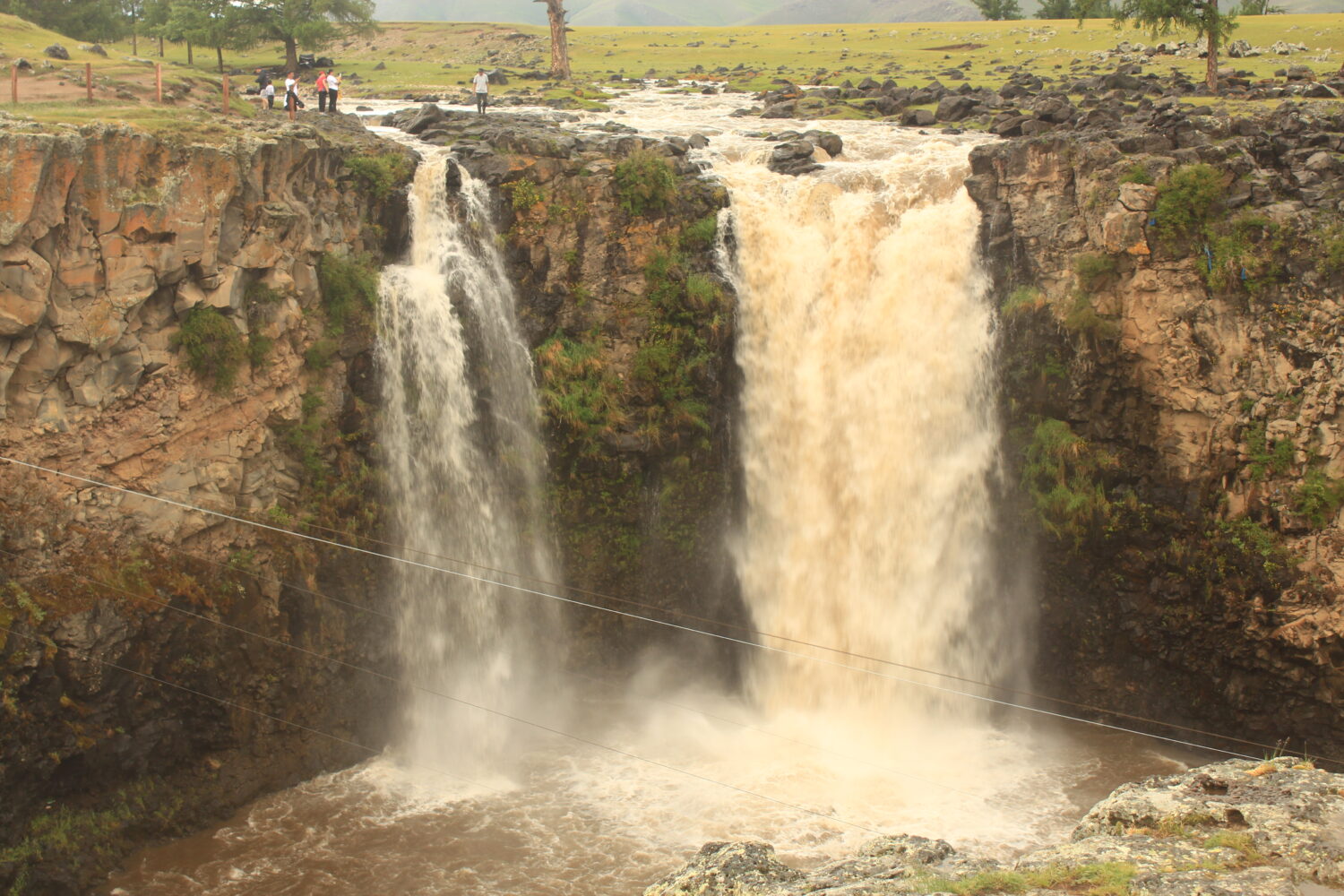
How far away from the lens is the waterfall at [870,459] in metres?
20.9

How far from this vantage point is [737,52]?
2013 inches

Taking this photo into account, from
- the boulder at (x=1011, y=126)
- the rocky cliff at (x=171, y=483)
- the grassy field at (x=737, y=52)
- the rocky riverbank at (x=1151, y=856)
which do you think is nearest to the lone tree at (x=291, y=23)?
the grassy field at (x=737, y=52)

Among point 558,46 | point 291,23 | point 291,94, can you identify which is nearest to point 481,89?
point 291,94

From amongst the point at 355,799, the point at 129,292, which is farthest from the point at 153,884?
the point at 129,292

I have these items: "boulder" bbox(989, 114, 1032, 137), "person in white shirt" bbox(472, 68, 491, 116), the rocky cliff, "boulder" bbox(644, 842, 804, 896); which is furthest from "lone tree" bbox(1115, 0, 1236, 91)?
"boulder" bbox(644, 842, 804, 896)

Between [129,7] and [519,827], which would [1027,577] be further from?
[129,7]

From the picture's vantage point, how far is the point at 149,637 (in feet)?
55.6

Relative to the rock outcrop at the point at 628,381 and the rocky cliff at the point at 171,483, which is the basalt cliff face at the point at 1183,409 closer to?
the rock outcrop at the point at 628,381

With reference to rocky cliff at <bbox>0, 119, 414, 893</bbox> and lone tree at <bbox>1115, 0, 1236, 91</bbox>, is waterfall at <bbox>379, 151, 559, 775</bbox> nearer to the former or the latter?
rocky cliff at <bbox>0, 119, 414, 893</bbox>

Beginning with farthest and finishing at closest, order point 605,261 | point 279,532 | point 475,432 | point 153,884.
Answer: point 605,261 < point 475,432 < point 279,532 < point 153,884

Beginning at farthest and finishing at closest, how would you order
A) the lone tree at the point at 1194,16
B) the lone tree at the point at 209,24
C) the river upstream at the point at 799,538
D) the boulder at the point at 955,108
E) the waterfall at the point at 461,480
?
the lone tree at the point at 209,24 < the lone tree at the point at 1194,16 < the boulder at the point at 955,108 < the waterfall at the point at 461,480 < the river upstream at the point at 799,538

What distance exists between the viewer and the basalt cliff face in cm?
1880

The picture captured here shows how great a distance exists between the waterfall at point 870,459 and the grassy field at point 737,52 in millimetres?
14561

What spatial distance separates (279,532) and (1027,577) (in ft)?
47.8
